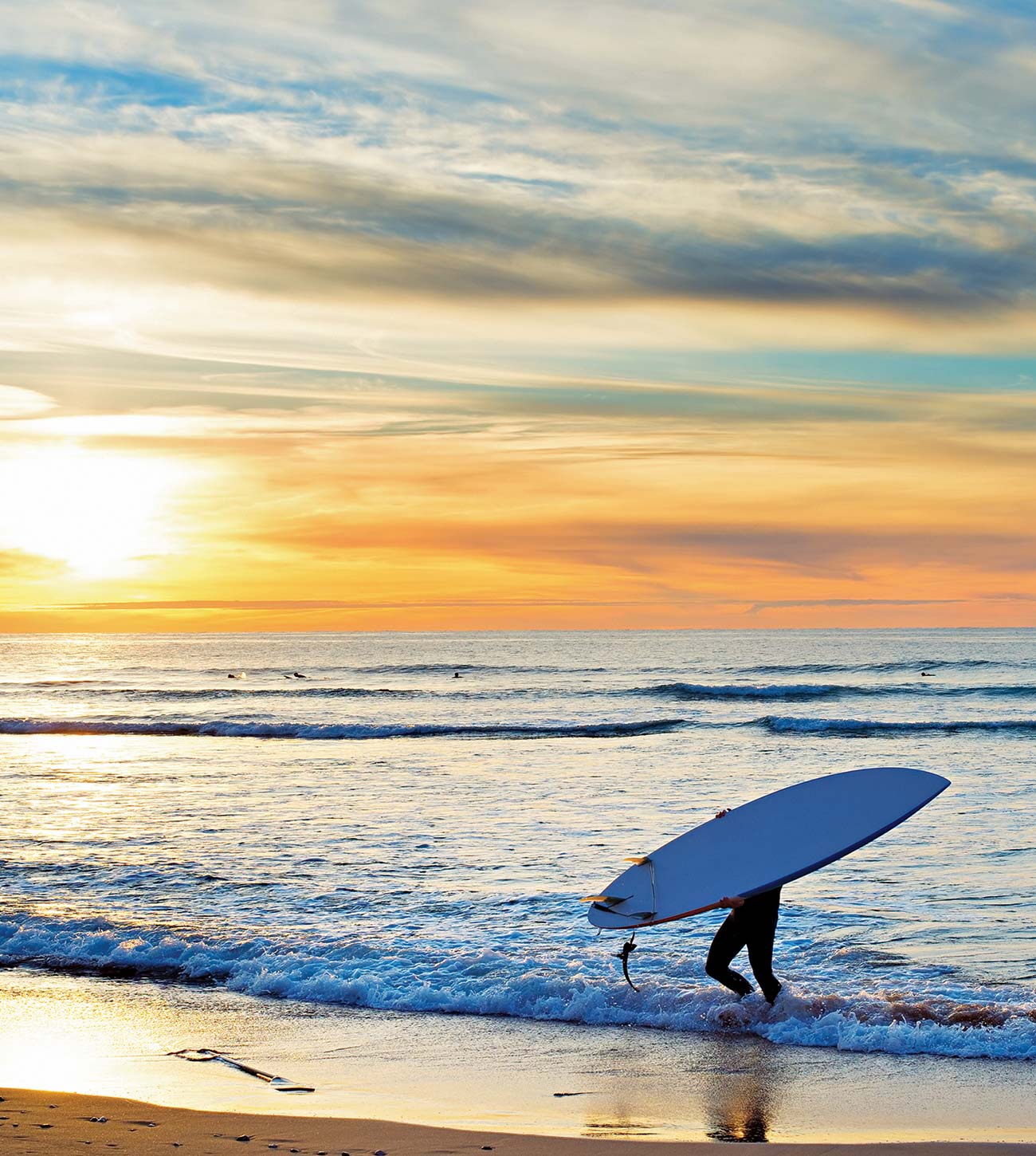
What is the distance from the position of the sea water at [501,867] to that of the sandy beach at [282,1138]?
7.76 feet

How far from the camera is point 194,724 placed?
1580 inches

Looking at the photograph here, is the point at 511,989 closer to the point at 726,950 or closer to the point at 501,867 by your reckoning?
the point at 726,950

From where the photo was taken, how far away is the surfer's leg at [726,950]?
8.62 meters

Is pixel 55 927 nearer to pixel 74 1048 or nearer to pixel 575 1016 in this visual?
pixel 74 1048

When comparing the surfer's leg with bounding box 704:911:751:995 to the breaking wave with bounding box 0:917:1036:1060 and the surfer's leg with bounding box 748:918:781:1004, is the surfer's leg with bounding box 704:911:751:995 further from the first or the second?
the breaking wave with bounding box 0:917:1036:1060

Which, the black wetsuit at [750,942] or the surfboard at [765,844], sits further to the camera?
the black wetsuit at [750,942]

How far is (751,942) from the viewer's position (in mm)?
8656

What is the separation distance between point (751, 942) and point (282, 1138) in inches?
156

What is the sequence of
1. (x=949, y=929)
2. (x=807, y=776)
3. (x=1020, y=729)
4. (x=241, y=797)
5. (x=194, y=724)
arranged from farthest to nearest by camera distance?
1. (x=194, y=724)
2. (x=1020, y=729)
3. (x=807, y=776)
4. (x=241, y=797)
5. (x=949, y=929)

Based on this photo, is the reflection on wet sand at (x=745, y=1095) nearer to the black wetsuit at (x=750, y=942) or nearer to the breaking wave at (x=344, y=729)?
the black wetsuit at (x=750, y=942)

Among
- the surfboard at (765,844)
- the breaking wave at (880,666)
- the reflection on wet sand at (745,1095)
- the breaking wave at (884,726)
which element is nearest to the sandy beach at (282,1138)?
the reflection on wet sand at (745,1095)

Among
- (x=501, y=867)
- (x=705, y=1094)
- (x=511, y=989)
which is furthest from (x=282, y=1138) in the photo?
(x=501, y=867)

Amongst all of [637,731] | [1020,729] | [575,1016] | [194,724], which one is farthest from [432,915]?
[194,724]

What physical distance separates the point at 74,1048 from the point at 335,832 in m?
9.04
